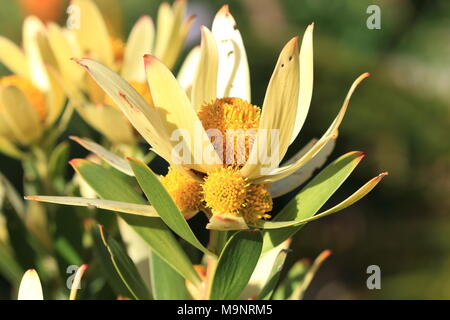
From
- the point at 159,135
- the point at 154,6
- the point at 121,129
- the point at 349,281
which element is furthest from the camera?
the point at 154,6

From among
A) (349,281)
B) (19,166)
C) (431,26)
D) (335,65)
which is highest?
(431,26)

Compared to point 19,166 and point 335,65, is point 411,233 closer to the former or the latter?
point 335,65

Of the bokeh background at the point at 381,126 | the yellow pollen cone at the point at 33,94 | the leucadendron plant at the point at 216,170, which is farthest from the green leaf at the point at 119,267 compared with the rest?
the bokeh background at the point at 381,126

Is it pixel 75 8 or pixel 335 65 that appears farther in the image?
pixel 335 65

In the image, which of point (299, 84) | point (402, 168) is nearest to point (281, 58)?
point (299, 84)

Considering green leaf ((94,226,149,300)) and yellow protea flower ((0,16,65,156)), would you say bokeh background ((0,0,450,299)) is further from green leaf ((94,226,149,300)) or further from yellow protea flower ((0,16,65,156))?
green leaf ((94,226,149,300))

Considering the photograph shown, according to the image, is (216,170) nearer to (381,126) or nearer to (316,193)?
(316,193)
